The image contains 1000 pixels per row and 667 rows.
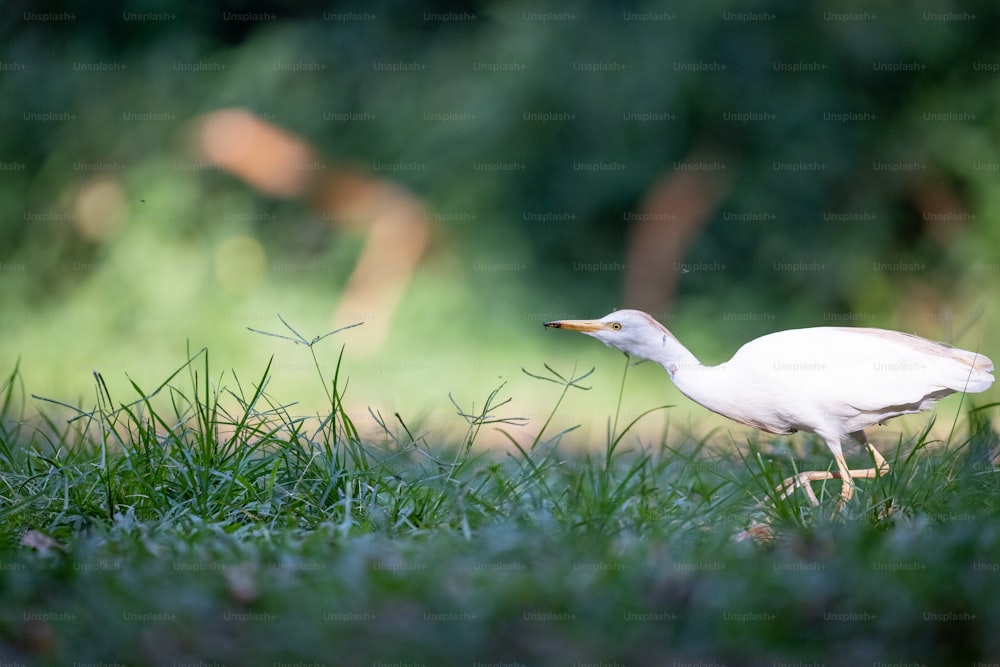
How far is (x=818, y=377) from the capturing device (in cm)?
404

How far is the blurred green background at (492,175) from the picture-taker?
975 centimetres

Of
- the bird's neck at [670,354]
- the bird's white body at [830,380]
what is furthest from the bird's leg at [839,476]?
the bird's neck at [670,354]

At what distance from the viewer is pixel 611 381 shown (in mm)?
8914

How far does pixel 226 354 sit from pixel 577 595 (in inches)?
294

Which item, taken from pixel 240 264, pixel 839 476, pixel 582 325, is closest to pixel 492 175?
pixel 240 264

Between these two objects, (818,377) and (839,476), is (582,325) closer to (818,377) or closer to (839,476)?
(818,377)

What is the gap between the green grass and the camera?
2727 mm

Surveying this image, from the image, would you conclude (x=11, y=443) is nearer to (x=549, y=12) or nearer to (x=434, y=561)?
(x=434, y=561)

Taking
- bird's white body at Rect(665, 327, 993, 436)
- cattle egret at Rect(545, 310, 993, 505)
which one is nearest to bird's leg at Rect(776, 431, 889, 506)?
cattle egret at Rect(545, 310, 993, 505)

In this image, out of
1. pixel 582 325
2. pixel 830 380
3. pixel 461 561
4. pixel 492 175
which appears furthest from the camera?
pixel 492 175

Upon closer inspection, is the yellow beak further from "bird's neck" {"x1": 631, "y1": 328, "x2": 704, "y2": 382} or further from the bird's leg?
the bird's leg

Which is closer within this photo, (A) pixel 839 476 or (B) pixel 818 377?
(B) pixel 818 377

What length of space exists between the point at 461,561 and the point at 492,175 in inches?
314

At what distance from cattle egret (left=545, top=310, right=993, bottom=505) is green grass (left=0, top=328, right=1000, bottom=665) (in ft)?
0.65
